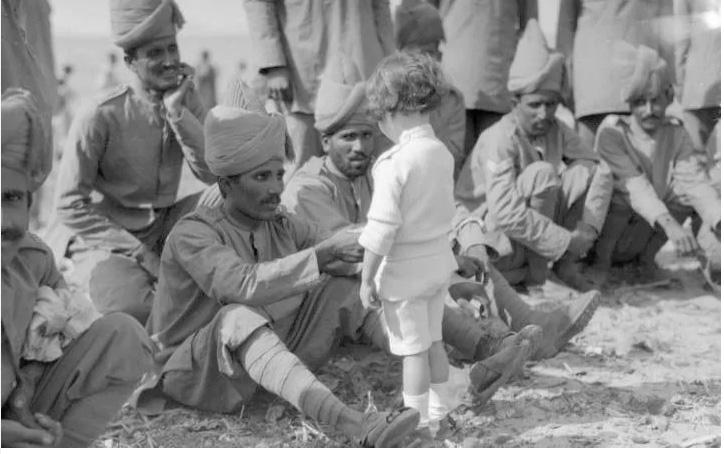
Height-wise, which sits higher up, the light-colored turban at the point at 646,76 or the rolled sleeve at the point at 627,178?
the light-colored turban at the point at 646,76

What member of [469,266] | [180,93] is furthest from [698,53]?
[180,93]

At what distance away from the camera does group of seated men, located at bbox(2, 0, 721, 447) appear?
3.93 m

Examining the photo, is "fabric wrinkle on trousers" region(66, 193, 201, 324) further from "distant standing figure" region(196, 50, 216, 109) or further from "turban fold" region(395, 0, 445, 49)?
"distant standing figure" region(196, 50, 216, 109)

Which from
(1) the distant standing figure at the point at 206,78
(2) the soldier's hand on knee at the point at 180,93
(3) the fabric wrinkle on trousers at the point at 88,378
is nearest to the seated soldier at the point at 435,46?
(2) the soldier's hand on knee at the point at 180,93

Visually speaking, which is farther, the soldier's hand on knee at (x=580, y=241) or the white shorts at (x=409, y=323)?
the soldier's hand on knee at (x=580, y=241)

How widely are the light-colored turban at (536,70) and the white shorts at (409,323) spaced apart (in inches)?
110

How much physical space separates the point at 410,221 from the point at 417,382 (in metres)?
0.64

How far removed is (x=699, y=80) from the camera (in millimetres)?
8594

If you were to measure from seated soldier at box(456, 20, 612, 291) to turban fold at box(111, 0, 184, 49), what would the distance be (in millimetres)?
2102

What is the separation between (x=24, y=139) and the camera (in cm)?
365

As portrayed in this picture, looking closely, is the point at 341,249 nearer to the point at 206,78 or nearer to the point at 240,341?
the point at 240,341

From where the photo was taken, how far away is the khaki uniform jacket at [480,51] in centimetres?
818

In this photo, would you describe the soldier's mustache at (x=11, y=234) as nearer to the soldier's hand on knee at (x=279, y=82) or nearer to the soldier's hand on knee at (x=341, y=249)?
the soldier's hand on knee at (x=341, y=249)

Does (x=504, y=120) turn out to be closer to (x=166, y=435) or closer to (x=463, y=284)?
(x=463, y=284)
